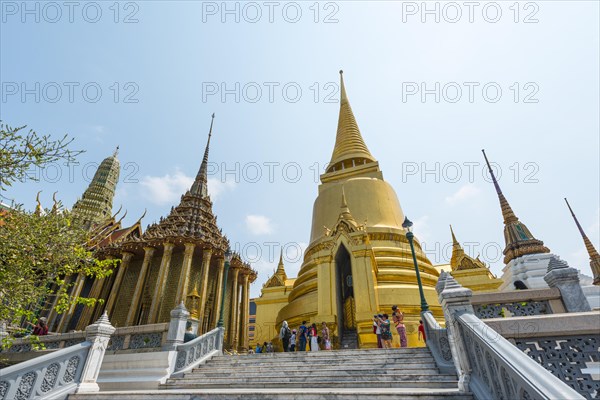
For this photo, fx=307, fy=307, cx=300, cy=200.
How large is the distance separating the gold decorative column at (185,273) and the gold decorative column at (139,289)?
7.78 feet

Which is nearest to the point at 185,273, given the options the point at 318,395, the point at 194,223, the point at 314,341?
the point at 194,223

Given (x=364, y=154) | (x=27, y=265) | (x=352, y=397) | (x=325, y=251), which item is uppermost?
(x=364, y=154)

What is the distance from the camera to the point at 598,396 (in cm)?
325

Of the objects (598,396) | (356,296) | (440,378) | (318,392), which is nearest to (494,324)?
(598,396)

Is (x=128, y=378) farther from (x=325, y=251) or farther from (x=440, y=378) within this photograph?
(x=325, y=251)

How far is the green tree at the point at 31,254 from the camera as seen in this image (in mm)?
6285

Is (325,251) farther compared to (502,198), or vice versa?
(502,198)

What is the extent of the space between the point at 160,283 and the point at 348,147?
53.8 feet

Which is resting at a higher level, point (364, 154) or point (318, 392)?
point (364, 154)

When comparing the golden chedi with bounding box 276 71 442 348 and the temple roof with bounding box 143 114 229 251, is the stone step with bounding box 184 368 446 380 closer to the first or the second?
the golden chedi with bounding box 276 71 442 348

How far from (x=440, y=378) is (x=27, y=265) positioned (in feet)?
27.9

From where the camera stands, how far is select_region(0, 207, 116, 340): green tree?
20.6ft

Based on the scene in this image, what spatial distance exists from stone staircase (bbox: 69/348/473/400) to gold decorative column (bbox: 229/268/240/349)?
11.6 m

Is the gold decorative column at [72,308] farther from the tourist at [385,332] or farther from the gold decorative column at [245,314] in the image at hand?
the tourist at [385,332]
